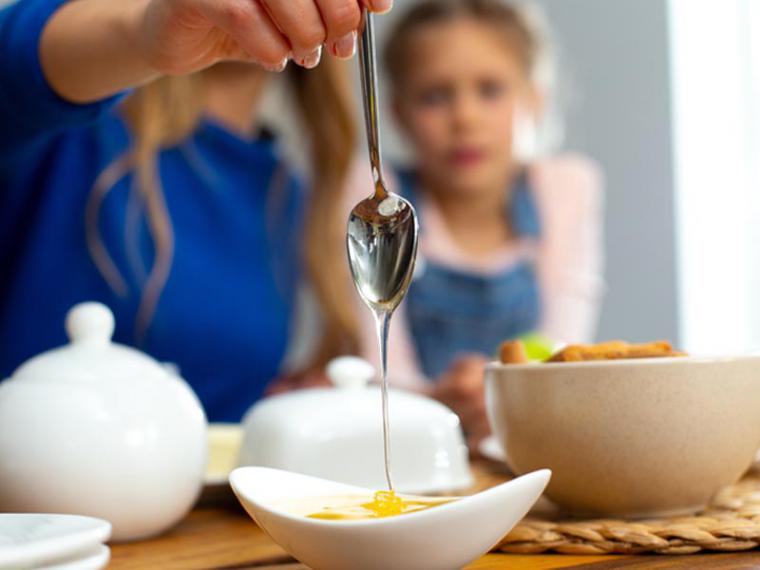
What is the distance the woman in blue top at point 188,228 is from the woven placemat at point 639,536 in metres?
0.75

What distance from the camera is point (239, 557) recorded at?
1.88ft

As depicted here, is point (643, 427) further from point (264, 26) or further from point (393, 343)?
point (393, 343)

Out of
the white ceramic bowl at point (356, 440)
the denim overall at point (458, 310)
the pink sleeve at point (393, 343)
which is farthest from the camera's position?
the denim overall at point (458, 310)

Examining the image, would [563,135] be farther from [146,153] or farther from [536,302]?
[146,153]

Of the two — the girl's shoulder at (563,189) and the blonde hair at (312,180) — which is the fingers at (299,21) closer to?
the blonde hair at (312,180)

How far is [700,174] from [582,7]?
0.73 m

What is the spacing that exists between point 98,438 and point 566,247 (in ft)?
6.68

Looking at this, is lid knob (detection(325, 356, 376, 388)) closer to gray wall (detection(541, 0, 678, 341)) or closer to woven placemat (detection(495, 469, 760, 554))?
woven placemat (detection(495, 469, 760, 554))

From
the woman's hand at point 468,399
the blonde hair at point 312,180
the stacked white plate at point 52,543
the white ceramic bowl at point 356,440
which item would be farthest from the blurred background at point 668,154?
the stacked white plate at point 52,543

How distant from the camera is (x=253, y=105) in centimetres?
204

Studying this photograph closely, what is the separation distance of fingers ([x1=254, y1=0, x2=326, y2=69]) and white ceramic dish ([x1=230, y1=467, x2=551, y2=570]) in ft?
0.93

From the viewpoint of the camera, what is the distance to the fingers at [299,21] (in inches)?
22.0

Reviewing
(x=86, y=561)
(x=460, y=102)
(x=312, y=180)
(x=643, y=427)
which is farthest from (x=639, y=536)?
(x=460, y=102)

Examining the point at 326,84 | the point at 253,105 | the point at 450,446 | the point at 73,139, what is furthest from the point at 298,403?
the point at 253,105
